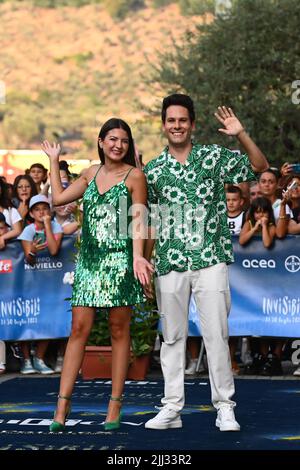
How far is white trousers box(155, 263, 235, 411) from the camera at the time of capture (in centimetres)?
810

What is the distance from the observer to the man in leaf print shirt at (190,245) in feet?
26.5

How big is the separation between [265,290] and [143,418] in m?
3.64

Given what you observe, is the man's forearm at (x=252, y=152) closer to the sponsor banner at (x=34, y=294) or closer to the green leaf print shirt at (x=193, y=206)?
the green leaf print shirt at (x=193, y=206)

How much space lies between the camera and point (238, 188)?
12.4 m

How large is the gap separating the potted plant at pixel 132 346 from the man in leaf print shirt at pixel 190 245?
326cm

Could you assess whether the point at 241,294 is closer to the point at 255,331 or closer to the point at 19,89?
the point at 255,331

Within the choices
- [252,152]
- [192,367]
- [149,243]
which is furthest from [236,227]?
[252,152]

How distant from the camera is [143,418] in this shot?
8.70 m

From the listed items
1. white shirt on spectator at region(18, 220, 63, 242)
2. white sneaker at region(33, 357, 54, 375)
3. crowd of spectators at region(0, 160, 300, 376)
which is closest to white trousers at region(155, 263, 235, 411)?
crowd of spectators at region(0, 160, 300, 376)

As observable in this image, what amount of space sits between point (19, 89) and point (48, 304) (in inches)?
3417

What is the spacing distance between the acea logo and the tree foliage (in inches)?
639

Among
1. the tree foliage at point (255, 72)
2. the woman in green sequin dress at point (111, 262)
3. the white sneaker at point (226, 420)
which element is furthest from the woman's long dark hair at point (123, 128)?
the tree foliage at point (255, 72)
